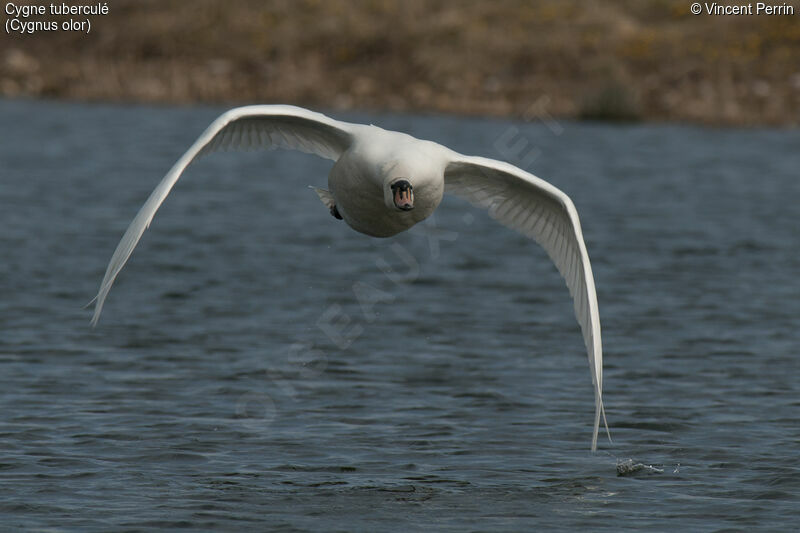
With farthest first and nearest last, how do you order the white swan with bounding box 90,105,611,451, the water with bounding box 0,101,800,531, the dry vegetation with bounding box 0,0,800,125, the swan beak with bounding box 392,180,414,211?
the dry vegetation with bounding box 0,0,800,125 → the water with bounding box 0,101,800,531 → the white swan with bounding box 90,105,611,451 → the swan beak with bounding box 392,180,414,211

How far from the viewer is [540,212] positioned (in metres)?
11.1

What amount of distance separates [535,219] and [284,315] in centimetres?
741

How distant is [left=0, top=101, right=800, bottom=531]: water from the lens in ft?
33.8

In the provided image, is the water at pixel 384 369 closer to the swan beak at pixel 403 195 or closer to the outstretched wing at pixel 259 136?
the outstretched wing at pixel 259 136

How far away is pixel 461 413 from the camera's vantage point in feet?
42.5

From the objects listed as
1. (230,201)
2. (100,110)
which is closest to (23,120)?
(100,110)

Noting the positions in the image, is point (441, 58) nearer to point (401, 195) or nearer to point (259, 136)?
point (259, 136)

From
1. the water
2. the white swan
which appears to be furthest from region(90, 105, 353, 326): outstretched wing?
the water

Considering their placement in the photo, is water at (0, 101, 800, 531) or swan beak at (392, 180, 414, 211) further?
water at (0, 101, 800, 531)

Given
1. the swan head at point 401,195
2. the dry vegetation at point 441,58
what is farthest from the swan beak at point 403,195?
the dry vegetation at point 441,58

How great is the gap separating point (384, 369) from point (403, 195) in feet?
19.2

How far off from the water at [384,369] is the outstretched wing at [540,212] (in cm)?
133

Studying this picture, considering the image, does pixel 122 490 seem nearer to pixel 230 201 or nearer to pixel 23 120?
pixel 230 201

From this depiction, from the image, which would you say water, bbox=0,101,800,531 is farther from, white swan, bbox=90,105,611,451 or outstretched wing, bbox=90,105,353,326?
outstretched wing, bbox=90,105,353,326
